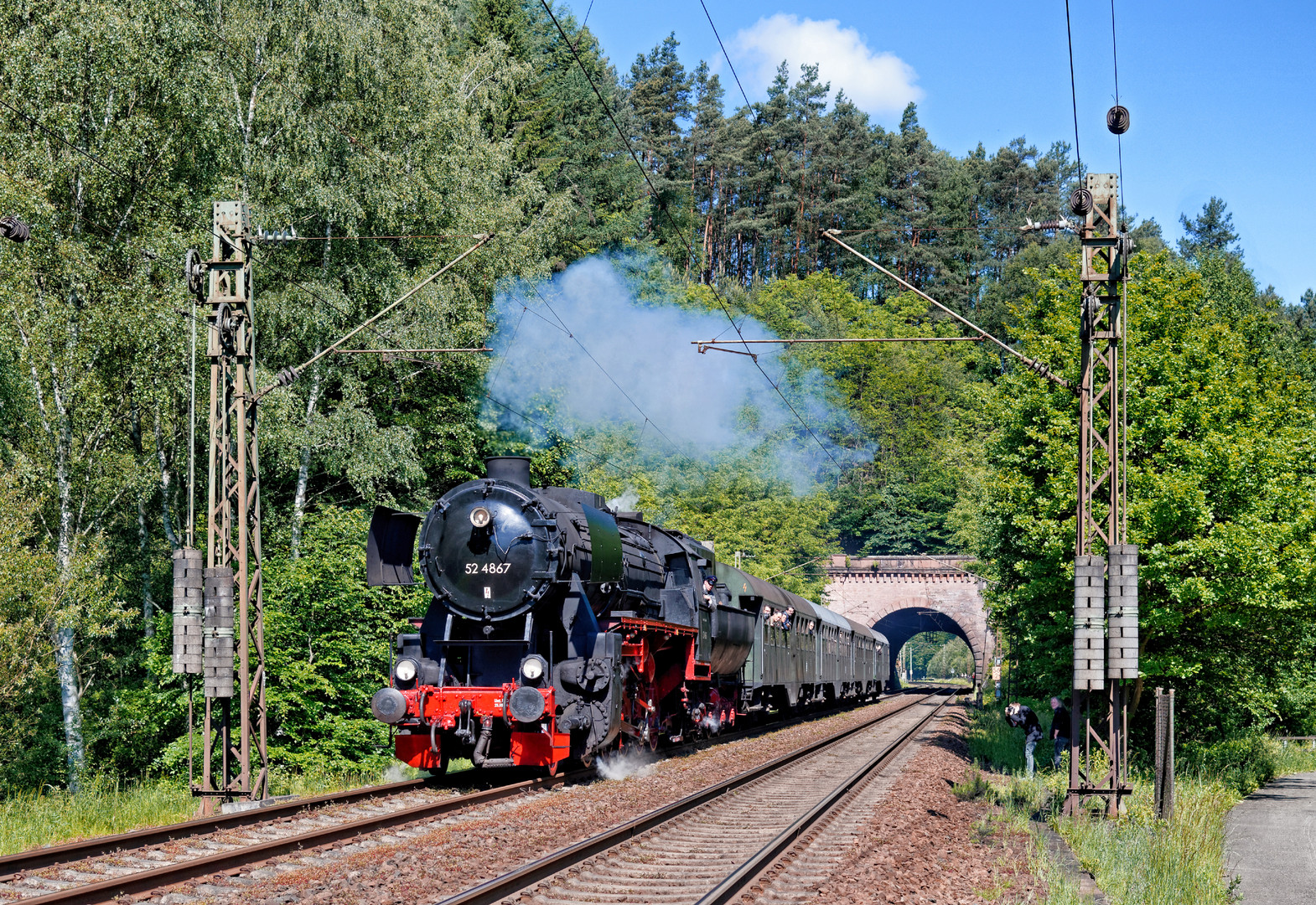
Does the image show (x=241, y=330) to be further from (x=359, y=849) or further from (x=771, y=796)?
(x=771, y=796)

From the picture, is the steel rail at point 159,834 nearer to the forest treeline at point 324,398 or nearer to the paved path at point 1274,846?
the forest treeline at point 324,398

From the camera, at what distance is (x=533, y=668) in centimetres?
1316

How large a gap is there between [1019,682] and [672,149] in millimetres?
56963

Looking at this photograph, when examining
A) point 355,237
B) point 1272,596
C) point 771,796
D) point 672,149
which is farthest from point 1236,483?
point 672,149

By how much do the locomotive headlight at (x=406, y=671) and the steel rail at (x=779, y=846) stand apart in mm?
4759

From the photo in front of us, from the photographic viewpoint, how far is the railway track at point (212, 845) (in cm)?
780

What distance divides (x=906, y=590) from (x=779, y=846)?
5162 centimetres

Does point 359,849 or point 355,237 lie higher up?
point 355,237

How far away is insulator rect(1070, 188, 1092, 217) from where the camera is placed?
12523 millimetres

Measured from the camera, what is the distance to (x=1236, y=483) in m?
16.8

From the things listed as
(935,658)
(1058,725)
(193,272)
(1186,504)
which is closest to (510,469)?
(193,272)

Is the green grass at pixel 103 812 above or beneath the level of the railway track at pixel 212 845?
beneath

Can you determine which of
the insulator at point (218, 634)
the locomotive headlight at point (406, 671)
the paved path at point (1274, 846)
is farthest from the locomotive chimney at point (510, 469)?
the paved path at point (1274, 846)

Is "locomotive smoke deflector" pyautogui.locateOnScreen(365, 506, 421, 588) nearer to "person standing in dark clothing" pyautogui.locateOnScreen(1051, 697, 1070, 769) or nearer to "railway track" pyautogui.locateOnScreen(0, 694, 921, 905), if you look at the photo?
"railway track" pyautogui.locateOnScreen(0, 694, 921, 905)
